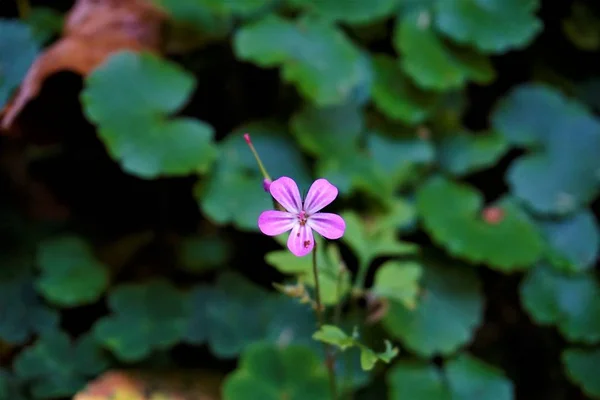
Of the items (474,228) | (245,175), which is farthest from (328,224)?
(474,228)

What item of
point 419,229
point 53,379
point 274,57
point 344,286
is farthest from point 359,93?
point 53,379

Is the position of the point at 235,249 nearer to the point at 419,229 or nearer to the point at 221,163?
the point at 221,163

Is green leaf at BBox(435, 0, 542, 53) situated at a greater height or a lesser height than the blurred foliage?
greater

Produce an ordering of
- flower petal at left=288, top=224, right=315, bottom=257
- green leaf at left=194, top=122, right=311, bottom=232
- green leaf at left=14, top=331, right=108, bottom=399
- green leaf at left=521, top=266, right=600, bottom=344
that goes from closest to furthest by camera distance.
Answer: flower petal at left=288, top=224, right=315, bottom=257 → green leaf at left=14, top=331, right=108, bottom=399 → green leaf at left=194, top=122, right=311, bottom=232 → green leaf at left=521, top=266, right=600, bottom=344

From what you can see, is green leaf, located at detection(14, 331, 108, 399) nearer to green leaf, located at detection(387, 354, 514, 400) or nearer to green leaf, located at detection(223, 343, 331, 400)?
green leaf, located at detection(223, 343, 331, 400)

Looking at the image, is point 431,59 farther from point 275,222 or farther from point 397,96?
point 275,222

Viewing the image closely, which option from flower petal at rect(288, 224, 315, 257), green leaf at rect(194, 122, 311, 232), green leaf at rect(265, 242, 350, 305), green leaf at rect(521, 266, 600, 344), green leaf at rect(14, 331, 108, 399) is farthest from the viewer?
green leaf at rect(521, 266, 600, 344)

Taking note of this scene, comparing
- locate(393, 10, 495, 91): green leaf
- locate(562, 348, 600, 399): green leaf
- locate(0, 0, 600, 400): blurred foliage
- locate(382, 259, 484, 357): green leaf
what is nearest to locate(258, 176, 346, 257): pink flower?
locate(0, 0, 600, 400): blurred foliage
